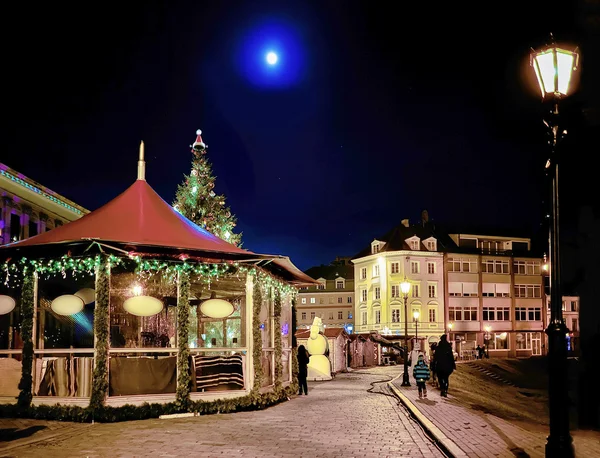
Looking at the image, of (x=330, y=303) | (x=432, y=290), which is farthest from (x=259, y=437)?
(x=330, y=303)

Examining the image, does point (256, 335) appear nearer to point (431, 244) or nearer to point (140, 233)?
point (140, 233)

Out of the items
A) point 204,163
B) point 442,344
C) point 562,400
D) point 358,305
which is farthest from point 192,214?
point 358,305

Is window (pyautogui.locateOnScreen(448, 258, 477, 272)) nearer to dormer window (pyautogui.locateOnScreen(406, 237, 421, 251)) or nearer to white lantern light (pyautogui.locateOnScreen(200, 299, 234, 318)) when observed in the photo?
dormer window (pyautogui.locateOnScreen(406, 237, 421, 251))

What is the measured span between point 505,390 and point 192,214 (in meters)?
23.2

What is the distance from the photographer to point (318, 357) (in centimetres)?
2920

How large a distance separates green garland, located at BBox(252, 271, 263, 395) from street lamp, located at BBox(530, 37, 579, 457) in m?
8.85

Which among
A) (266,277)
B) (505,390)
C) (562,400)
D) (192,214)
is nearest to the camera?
(562,400)

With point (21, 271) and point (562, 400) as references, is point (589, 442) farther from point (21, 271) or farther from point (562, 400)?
point (21, 271)

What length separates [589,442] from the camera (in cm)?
1123

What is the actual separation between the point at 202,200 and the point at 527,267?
183 feet

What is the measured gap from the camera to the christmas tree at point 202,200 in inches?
1323

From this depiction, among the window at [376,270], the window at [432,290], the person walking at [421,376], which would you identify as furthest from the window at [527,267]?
the person walking at [421,376]

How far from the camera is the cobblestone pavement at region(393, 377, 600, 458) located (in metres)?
10.1

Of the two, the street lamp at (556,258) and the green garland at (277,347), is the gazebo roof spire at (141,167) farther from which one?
the street lamp at (556,258)
